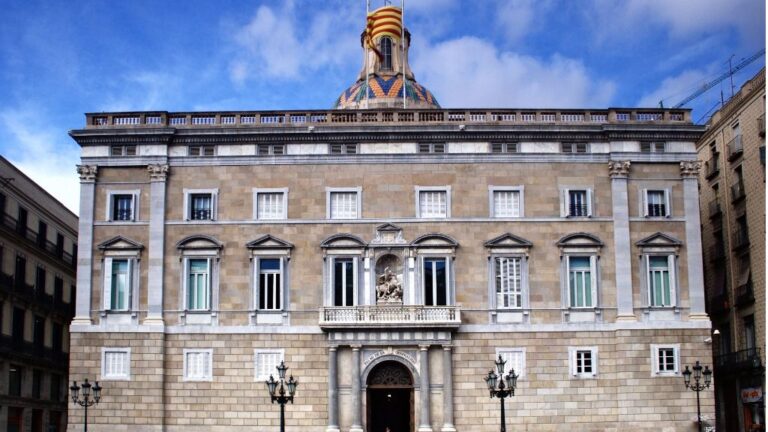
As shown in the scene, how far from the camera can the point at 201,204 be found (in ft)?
154

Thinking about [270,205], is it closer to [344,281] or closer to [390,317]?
[344,281]

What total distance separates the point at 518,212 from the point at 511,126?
3.75 meters

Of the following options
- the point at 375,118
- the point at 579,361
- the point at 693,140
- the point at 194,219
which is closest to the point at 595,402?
the point at 579,361

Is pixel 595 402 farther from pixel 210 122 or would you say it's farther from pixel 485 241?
pixel 210 122

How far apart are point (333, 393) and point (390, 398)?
2734 mm

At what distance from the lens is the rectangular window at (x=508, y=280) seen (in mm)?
46000

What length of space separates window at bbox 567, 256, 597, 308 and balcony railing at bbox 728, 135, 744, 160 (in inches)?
420

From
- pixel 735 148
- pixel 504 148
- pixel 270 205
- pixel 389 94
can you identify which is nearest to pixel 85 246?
pixel 270 205

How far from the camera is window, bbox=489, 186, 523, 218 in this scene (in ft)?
153

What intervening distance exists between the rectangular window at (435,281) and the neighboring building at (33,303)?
68.6 ft

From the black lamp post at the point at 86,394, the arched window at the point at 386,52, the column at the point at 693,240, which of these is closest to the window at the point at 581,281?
the column at the point at 693,240

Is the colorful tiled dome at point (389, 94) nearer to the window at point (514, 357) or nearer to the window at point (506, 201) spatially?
the window at point (506, 201)

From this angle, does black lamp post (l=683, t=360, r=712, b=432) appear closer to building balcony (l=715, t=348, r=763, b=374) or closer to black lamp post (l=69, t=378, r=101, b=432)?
building balcony (l=715, t=348, r=763, b=374)

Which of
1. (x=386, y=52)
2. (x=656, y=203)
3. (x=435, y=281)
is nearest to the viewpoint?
(x=435, y=281)
